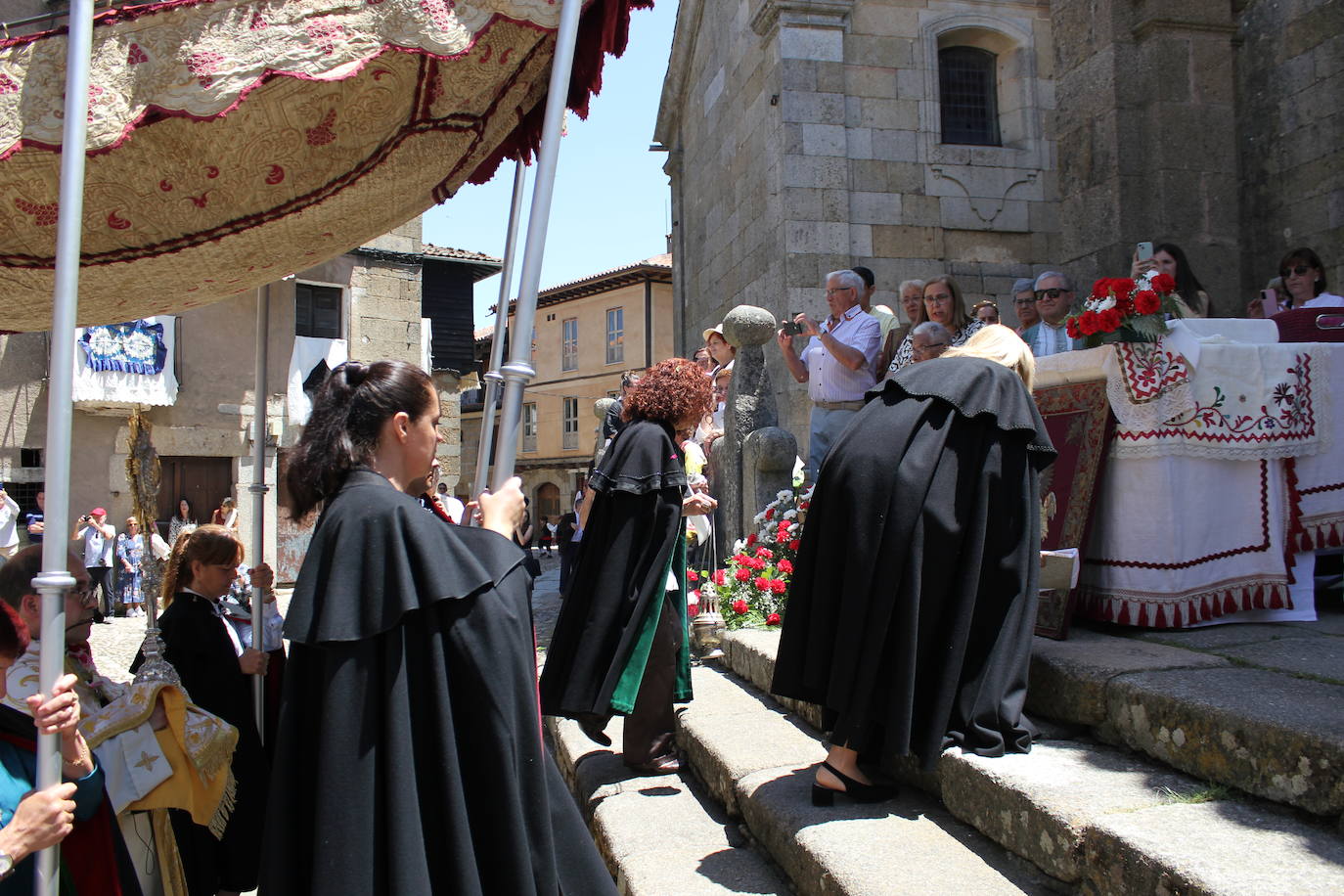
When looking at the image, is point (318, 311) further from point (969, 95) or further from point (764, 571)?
point (764, 571)

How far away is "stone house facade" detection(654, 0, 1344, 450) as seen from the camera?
21.3ft

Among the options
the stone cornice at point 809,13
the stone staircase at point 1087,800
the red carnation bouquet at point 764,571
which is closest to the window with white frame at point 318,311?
the stone cornice at point 809,13

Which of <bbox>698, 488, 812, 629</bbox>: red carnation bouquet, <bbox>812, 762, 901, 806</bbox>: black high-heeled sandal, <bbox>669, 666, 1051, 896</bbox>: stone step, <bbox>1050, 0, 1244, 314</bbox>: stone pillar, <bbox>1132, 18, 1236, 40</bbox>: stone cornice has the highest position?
<bbox>1132, 18, 1236, 40</bbox>: stone cornice

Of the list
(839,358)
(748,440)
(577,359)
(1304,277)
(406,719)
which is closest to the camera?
(406,719)

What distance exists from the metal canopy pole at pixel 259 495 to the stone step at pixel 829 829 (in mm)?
1700

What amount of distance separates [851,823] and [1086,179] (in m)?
5.35

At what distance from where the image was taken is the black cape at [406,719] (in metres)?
1.90

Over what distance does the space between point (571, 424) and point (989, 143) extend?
2867cm

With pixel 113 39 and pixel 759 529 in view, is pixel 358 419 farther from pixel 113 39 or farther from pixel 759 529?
pixel 759 529

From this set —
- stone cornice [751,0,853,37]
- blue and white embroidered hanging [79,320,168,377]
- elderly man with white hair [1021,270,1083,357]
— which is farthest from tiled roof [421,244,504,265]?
elderly man with white hair [1021,270,1083,357]

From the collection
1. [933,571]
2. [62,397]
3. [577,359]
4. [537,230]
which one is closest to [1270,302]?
[933,571]

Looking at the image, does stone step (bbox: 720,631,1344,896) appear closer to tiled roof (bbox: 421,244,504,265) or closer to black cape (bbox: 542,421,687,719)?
black cape (bbox: 542,421,687,719)

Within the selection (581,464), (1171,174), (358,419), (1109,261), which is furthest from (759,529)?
(581,464)

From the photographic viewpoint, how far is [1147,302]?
392 cm
